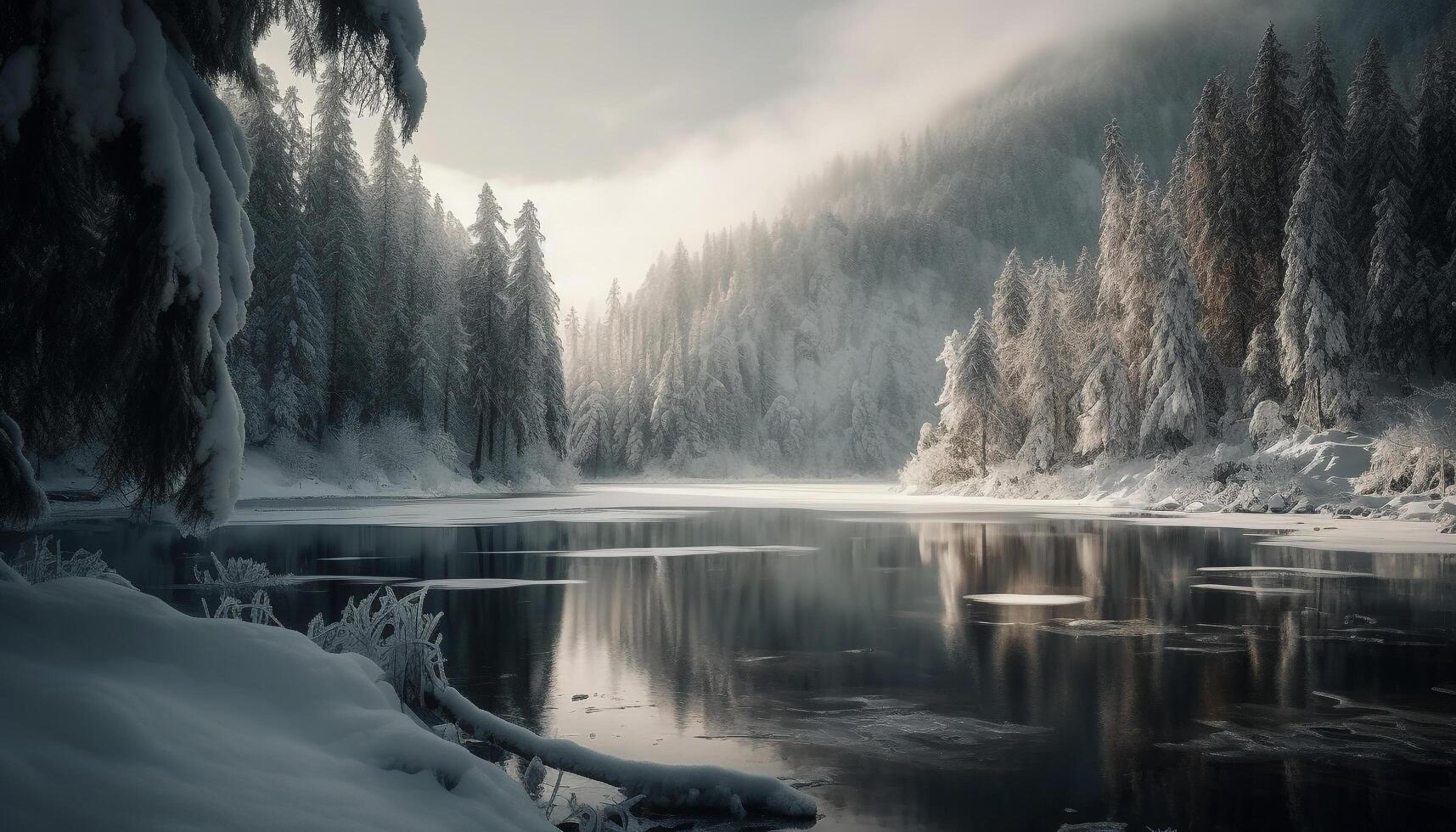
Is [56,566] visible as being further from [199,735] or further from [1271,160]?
[1271,160]

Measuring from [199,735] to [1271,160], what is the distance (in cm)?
5048

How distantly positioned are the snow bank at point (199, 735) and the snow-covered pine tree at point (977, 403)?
5103cm

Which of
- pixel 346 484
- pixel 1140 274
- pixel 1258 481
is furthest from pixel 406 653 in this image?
pixel 1140 274

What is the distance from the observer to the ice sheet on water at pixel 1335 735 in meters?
6.74

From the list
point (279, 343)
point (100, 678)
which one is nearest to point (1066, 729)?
point (100, 678)


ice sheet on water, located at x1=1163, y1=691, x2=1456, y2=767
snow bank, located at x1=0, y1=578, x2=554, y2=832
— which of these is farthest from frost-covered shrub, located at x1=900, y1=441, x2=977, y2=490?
snow bank, located at x1=0, y1=578, x2=554, y2=832

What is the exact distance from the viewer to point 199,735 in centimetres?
379

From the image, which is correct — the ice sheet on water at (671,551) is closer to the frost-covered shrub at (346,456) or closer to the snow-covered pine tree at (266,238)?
the snow-covered pine tree at (266,238)

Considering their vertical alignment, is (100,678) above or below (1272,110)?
below

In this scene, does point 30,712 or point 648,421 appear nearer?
point 30,712

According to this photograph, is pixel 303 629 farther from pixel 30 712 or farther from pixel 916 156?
pixel 916 156

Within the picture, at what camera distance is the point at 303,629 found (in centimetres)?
1061

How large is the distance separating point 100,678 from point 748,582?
12.5 metres

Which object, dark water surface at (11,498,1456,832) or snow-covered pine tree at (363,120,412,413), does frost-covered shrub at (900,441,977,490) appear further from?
dark water surface at (11,498,1456,832)
